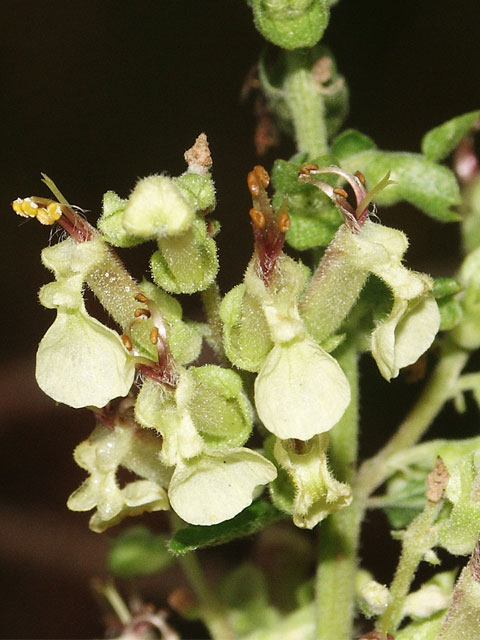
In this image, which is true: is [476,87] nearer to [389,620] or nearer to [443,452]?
[443,452]

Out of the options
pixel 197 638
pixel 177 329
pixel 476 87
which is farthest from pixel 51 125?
Answer: pixel 177 329

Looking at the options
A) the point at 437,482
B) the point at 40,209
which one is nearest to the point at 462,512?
the point at 437,482

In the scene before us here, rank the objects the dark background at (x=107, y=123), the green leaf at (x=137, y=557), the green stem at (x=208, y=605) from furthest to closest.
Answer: the dark background at (x=107, y=123), the green leaf at (x=137, y=557), the green stem at (x=208, y=605)

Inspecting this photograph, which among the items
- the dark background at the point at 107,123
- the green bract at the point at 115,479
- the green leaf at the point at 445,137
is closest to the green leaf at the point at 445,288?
the green leaf at the point at 445,137

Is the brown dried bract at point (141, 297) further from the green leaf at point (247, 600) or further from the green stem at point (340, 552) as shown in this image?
the green leaf at point (247, 600)

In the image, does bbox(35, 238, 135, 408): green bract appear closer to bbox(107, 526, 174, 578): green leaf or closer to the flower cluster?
the flower cluster

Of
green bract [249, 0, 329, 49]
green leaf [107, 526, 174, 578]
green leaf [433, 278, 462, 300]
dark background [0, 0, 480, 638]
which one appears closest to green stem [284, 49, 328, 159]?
green bract [249, 0, 329, 49]
